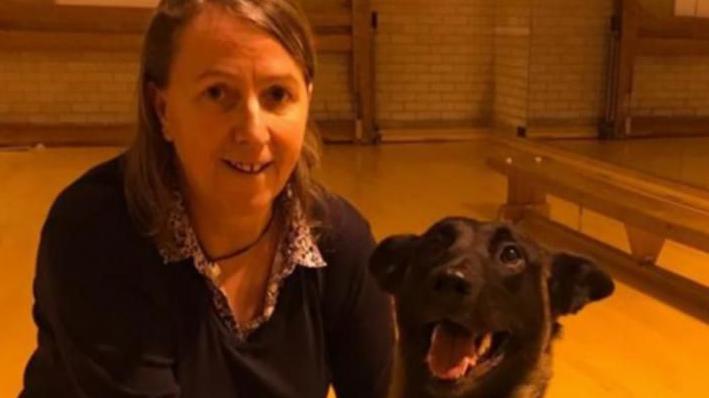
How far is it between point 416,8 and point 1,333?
601cm

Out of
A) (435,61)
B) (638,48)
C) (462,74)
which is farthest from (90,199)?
(462,74)

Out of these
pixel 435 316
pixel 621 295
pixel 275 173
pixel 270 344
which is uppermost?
pixel 275 173

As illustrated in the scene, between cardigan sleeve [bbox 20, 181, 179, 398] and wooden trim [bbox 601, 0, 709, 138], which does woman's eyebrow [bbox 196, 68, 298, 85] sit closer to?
cardigan sleeve [bbox 20, 181, 179, 398]

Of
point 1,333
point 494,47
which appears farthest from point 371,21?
point 1,333

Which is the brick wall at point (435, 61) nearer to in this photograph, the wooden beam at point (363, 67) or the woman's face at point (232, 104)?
the wooden beam at point (363, 67)

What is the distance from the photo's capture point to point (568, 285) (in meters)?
1.83

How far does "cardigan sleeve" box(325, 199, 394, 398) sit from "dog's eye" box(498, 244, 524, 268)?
0.32 metres

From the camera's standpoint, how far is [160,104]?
1.73m

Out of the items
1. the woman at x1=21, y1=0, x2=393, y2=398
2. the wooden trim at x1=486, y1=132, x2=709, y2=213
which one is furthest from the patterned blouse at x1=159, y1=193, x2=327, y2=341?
the wooden trim at x1=486, y1=132, x2=709, y2=213

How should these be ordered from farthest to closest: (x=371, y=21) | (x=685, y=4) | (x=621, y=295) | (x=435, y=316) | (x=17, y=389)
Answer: (x=371, y=21) → (x=685, y=4) → (x=621, y=295) → (x=17, y=389) → (x=435, y=316)

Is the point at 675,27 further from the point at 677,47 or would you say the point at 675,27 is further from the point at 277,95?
the point at 277,95

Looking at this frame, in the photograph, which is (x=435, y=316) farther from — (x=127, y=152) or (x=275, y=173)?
(x=127, y=152)

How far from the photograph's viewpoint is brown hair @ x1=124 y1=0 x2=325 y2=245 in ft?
5.35

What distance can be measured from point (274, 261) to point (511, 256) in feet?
1.59
